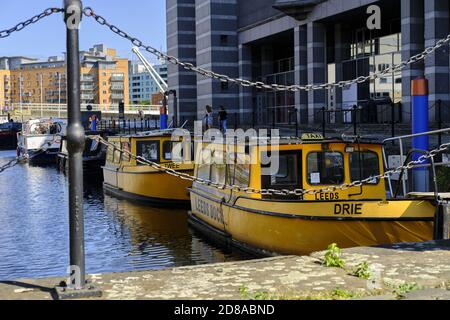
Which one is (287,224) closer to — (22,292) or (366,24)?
(22,292)

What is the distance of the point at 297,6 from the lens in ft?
127

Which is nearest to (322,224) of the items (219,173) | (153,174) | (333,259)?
(333,259)

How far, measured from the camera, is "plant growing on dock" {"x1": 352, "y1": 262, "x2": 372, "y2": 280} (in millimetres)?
6383

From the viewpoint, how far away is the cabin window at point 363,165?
13.7 m

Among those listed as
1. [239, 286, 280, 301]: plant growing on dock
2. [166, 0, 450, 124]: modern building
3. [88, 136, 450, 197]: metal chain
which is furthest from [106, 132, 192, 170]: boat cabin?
[239, 286, 280, 301]: plant growing on dock

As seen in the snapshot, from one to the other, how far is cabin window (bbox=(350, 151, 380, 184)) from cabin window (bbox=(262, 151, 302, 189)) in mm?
1202

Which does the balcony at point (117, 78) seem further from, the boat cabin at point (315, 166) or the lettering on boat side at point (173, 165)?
the boat cabin at point (315, 166)

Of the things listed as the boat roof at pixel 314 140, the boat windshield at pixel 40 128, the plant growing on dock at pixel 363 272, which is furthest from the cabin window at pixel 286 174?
the boat windshield at pixel 40 128

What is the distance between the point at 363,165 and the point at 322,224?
273 cm

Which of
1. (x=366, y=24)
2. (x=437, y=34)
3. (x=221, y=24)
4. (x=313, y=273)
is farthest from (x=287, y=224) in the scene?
(x=221, y=24)

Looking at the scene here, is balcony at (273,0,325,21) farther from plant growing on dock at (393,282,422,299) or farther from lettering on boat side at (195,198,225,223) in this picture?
plant growing on dock at (393,282,422,299)

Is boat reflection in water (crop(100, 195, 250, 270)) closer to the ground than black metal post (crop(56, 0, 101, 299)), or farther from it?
closer to the ground

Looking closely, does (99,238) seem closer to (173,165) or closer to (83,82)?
(173,165)
